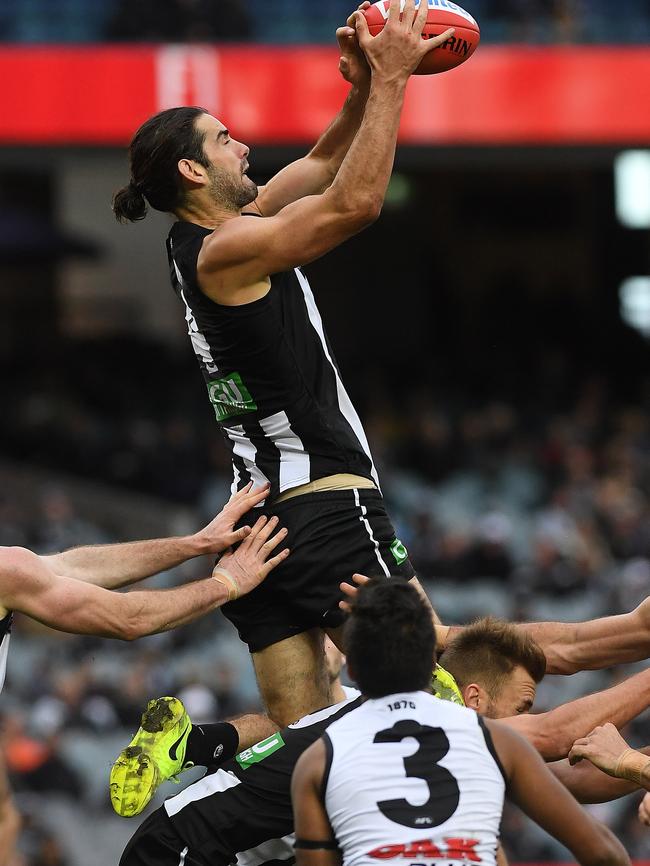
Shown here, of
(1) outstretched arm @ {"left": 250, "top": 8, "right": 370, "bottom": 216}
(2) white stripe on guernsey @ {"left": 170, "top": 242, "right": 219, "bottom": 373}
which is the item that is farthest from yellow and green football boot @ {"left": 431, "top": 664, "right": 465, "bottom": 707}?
(1) outstretched arm @ {"left": 250, "top": 8, "right": 370, "bottom": 216}

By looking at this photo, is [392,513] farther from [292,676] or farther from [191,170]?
[191,170]

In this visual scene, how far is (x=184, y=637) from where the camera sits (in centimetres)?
1088

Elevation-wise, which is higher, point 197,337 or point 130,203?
point 130,203

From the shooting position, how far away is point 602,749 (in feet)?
13.3

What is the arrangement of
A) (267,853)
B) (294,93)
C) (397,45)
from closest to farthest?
(397,45), (267,853), (294,93)

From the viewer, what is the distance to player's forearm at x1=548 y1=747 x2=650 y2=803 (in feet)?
14.6

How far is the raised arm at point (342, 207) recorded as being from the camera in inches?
159

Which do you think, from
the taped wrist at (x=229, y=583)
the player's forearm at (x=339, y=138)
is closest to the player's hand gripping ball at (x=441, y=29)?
the player's forearm at (x=339, y=138)

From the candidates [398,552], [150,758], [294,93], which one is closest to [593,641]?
[398,552]

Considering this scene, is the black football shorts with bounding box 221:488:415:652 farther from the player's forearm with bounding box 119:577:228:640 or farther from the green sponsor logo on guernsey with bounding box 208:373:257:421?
the green sponsor logo on guernsey with bounding box 208:373:257:421

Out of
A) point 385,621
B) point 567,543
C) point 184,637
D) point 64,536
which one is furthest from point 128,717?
point 385,621

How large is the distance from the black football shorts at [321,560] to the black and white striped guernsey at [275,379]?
93mm

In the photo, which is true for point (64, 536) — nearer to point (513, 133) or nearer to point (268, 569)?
point (513, 133)

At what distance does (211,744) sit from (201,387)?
9269mm
